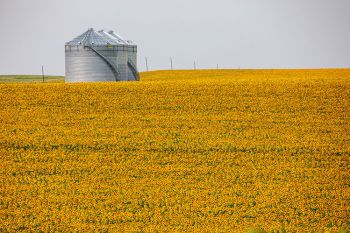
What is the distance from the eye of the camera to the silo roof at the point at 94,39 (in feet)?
169

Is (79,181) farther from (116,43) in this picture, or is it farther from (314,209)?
(116,43)

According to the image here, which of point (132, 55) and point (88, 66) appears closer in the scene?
point (88, 66)

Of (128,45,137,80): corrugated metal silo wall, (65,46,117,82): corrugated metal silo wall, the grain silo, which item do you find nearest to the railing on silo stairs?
the grain silo

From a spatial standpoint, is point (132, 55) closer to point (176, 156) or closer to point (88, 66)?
point (88, 66)

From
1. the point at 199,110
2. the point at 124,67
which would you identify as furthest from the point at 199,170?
the point at 124,67

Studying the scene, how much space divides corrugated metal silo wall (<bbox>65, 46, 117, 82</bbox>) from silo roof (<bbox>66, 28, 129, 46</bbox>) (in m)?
0.63

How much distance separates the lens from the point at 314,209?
2434 cm

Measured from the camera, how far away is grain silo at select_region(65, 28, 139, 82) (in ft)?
167

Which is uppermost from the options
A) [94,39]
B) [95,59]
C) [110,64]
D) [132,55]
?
[94,39]

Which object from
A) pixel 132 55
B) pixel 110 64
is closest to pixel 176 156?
pixel 110 64

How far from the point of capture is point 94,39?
51.8 metres

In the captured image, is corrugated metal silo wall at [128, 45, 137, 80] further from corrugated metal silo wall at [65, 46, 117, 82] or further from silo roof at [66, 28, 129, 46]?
corrugated metal silo wall at [65, 46, 117, 82]

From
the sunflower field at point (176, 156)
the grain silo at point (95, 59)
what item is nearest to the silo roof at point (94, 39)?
the grain silo at point (95, 59)

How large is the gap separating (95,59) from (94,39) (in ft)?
6.04
